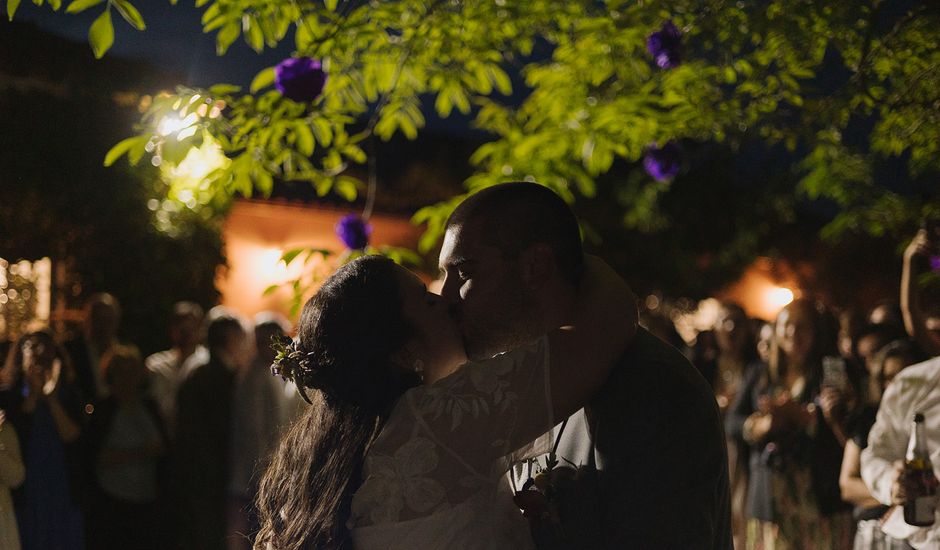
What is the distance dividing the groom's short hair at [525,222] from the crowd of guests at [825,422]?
1.76 m

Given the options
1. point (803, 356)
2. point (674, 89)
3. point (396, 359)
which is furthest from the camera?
point (803, 356)

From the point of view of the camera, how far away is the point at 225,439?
6.85 meters

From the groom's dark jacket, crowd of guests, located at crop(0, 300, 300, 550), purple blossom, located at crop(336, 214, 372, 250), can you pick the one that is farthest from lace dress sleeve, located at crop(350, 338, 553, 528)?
crowd of guests, located at crop(0, 300, 300, 550)

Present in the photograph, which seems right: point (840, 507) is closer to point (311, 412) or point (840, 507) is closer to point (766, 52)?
point (766, 52)

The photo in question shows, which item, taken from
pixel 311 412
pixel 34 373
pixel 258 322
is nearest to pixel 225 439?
pixel 258 322

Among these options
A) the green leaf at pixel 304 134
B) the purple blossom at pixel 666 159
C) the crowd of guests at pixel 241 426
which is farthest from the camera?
the purple blossom at pixel 666 159

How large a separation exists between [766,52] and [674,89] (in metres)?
0.46

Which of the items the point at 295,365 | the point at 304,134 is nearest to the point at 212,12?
the point at 304,134

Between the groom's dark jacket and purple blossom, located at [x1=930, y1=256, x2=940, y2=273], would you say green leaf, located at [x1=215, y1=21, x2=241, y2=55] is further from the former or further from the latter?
purple blossom, located at [x1=930, y1=256, x2=940, y2=273]

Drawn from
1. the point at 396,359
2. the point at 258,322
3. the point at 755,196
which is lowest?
the point at 755,196

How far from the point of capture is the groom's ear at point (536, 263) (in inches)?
99.0

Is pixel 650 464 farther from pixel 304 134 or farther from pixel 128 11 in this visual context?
pixel 304 134

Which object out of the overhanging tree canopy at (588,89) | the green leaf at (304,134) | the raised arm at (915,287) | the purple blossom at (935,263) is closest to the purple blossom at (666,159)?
the overhanging tree canopy at (588,89)

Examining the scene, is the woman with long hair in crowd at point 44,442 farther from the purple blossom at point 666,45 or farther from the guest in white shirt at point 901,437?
the guest in white shirt at point 901,437
